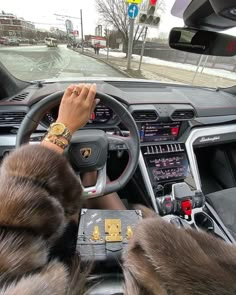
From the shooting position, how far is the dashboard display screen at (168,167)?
4.93 ft

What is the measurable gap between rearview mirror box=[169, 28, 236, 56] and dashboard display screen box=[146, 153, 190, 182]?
658mm

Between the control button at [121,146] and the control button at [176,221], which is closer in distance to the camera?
the control button at [121,146]

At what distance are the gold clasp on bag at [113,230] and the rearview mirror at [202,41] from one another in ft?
3.55

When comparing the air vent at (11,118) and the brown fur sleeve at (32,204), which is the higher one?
the brown fur sleeve at (32,204)

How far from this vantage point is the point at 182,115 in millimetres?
1585

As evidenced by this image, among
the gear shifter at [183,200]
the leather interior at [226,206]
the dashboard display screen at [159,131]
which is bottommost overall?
the leather interior at [226,206]

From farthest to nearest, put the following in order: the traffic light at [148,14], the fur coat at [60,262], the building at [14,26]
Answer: the traffic light at [148,14]
the building at [14,26]
the fur coat at [60,262]

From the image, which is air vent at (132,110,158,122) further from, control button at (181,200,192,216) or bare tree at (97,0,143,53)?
bare tree at (97,0,143,53)

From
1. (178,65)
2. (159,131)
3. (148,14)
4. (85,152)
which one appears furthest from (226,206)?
(178,65)

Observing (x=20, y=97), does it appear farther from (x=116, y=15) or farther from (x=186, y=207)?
(x=116, y=15)

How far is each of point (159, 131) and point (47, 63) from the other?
1.98m

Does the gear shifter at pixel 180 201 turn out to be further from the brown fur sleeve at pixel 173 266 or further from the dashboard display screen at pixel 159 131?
the brown fur sleeve at pixel 173 266

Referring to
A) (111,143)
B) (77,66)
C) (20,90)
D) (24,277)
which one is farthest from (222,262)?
(77,66)

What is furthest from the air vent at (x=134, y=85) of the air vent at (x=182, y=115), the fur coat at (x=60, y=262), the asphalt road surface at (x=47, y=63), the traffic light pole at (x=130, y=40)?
the fur coat at (x=60, y=262)
